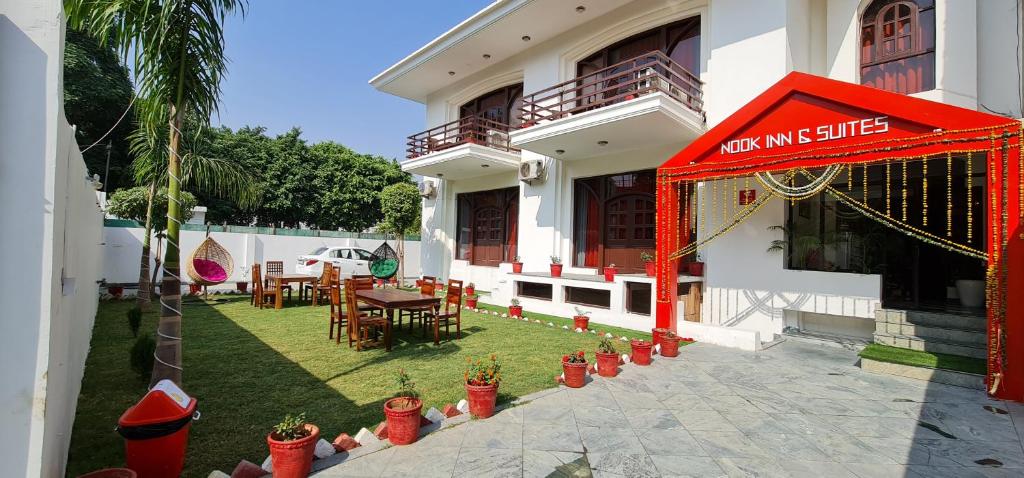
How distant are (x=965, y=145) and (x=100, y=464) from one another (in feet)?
26.1

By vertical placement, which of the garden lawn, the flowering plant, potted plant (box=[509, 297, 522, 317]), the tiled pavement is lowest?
the garden lawn

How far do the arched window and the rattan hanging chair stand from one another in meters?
12.9

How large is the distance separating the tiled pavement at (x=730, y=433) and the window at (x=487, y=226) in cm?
803

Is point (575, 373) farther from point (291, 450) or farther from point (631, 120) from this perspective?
point (631, 120)

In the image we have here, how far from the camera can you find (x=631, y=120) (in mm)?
7652

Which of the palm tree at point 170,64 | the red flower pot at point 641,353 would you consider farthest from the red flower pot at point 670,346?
the palm tree at point 170,64

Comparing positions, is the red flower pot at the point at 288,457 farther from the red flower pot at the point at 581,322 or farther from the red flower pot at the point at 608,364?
the red flower pot at the point at 581,322

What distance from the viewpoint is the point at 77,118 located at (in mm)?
18312

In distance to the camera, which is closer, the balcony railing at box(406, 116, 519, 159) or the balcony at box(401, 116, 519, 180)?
the balcony at box(401, 116, 519, 180)

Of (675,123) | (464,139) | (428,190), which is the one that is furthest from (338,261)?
(675,123)

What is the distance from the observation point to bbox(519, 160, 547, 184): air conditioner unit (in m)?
10.9

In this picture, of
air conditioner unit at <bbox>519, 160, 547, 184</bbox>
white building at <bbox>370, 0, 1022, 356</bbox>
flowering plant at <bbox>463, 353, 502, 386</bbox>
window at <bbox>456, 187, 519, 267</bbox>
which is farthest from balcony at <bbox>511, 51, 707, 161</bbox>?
flowering plant at <bbox>463, 353, 502, 386</bbox>

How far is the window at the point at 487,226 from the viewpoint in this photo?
12672mm

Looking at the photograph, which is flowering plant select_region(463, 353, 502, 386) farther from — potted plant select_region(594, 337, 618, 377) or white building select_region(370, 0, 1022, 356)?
white building select_region(370, 0, 1022, 356)
